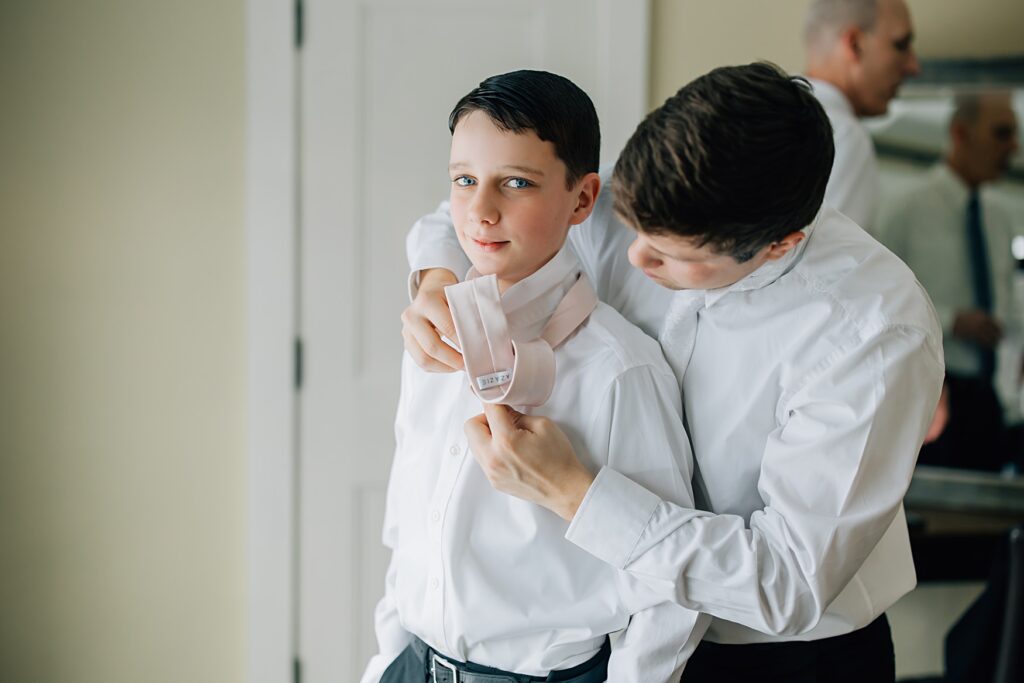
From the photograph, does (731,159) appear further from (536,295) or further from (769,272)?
(536,295)

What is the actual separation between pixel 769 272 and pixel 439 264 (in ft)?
1.38

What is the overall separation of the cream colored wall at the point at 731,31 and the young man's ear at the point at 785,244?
4.96 ft

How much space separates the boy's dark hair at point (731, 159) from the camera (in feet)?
2.74

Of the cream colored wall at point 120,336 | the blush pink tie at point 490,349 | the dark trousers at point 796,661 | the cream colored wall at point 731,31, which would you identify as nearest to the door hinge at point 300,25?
the cream colored wall at point 120,336

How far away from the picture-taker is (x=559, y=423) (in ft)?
3.54

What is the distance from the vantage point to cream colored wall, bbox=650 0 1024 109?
2369 mm

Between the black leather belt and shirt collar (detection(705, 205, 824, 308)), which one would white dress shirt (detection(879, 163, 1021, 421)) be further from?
the black leather belt

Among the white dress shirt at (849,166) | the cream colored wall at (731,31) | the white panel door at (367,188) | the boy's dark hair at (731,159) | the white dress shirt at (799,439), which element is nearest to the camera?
the boy's dark hair at (731,159)

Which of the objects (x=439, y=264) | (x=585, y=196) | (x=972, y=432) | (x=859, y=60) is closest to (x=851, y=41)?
(x=859, y=60)

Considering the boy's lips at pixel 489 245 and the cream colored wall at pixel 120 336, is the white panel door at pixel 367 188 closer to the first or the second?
the cream colored wall at pixel 120 336

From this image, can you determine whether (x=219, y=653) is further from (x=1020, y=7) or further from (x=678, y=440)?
(x=1020, y=7)

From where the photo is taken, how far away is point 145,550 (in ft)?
7.47

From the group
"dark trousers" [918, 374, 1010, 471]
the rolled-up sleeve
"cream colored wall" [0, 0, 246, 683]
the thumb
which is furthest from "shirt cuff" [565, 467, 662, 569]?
"dark trousers" [918, 374, 1010, 471]

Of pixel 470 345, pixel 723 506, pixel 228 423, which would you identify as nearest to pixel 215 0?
pixel 228 423
